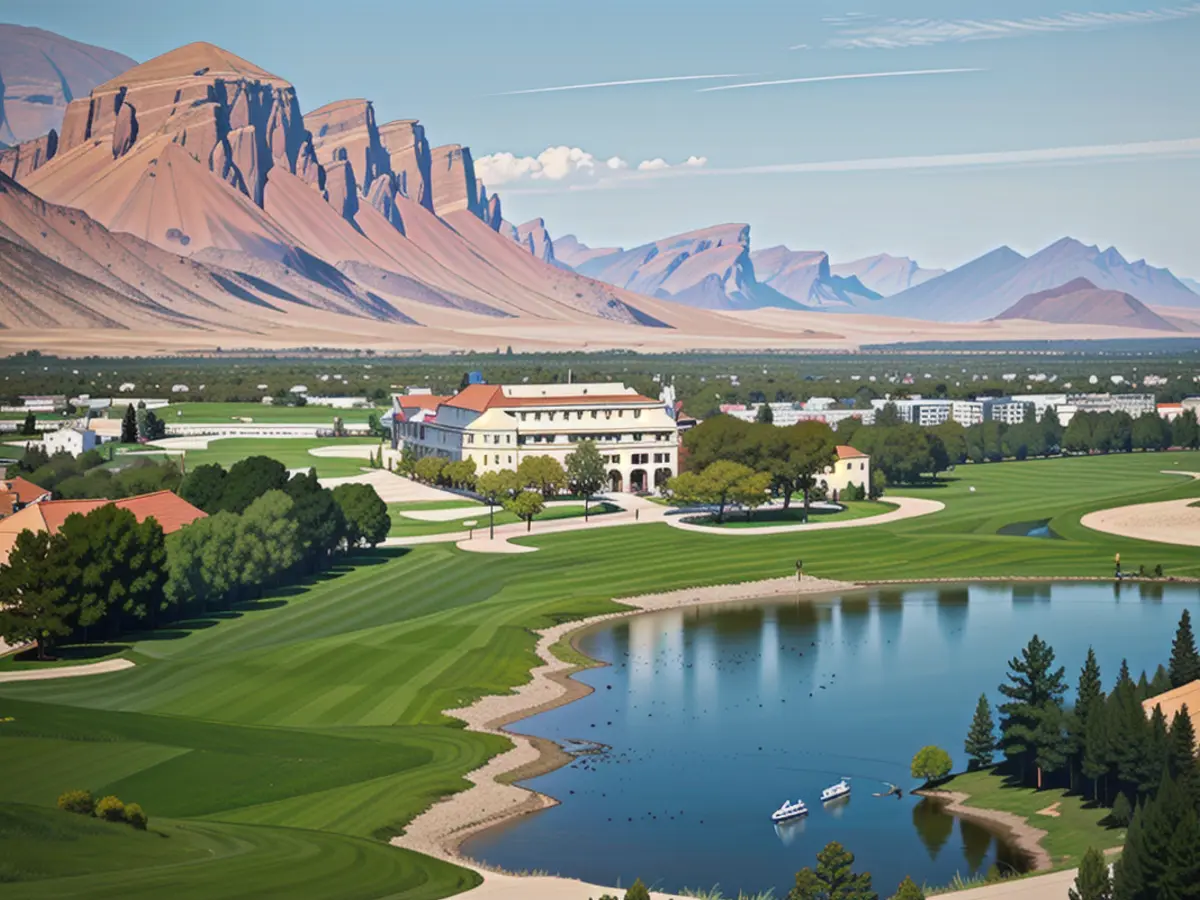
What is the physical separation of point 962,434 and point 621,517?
176 feet

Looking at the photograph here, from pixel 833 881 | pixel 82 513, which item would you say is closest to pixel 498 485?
pixel 82 513

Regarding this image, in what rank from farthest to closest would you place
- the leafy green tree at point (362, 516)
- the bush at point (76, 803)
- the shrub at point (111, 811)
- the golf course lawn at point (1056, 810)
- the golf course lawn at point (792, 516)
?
the golf course lawn at point (792, 516), the leafy green tree at point (362, 516), the golf course lawn at point (1056, 810), the bush at point (76, 803), the shrub at point (111, 811)

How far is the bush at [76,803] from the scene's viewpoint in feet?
144

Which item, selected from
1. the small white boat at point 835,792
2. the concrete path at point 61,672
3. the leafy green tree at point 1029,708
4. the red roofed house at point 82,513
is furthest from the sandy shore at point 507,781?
the red roofed house at point 82,513

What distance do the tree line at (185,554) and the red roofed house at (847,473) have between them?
36.2 m

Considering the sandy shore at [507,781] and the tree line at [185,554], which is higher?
the tree line at [185,554]

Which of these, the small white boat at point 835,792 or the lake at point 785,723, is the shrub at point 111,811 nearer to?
the lake at point 785,723

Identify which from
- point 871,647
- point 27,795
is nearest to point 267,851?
point 27,795

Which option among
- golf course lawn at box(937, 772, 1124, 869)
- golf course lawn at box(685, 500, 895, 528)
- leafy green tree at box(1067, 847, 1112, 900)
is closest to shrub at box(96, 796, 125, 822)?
leafy green tree at box(1067, 847, 1112, 900)

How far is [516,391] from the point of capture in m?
131

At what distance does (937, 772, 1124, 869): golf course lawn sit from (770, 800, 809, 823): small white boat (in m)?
4.76

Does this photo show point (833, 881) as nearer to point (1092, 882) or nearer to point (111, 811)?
point (1092, 882)

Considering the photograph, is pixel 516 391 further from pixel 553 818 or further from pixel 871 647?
pixel 553 818

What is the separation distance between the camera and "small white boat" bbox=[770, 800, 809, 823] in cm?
4866
